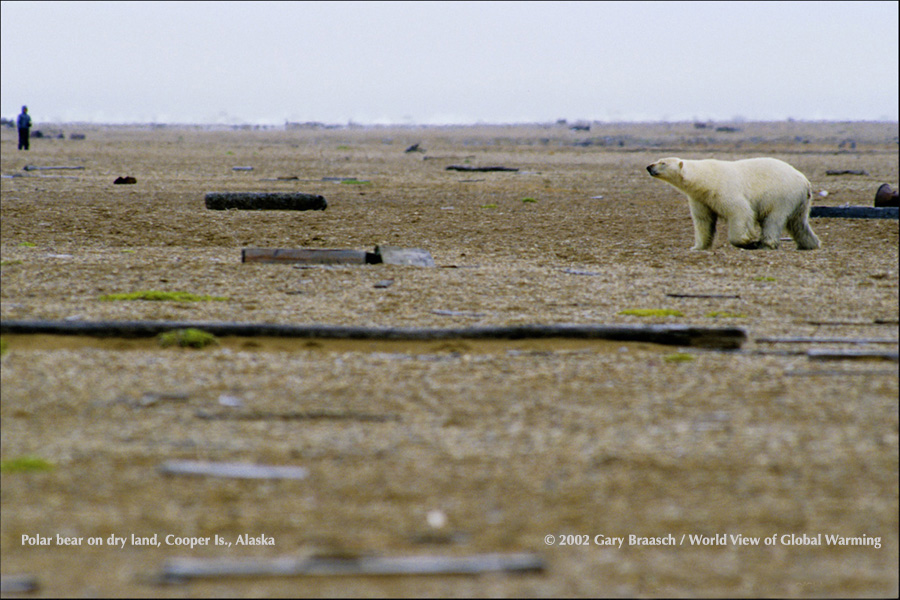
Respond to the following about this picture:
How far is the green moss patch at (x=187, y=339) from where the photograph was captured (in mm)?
7035

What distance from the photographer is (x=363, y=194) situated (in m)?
22.0

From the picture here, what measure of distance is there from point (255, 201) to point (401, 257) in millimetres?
7110

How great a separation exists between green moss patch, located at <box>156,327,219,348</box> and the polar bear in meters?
7.61

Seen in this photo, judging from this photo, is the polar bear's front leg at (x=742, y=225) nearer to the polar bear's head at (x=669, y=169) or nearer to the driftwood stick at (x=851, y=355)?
the polar bear's head at (x=669, y=169)

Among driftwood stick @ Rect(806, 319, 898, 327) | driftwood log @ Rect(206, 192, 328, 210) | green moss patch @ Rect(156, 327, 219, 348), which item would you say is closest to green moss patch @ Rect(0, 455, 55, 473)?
green moss patch @ Rect(156, 327, 219, 348)

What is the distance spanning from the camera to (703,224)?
43.2ft

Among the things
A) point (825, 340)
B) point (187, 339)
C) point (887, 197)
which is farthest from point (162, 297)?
point (887, 197)

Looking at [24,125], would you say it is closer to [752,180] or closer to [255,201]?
[255,201]

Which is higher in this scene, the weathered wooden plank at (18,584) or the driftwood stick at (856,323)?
the driftwood stick at (856,323)

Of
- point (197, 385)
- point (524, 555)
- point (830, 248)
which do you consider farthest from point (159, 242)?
point (524, 555)

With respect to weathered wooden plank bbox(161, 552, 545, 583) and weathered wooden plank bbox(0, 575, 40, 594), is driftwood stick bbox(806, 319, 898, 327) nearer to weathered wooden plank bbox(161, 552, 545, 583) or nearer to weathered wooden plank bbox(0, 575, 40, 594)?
weathered wooden plank bbox(161, 552, 545, 583)

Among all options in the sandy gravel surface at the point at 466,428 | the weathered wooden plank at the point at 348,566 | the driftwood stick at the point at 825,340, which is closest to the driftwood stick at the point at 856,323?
the sandy gravel surface at the point at 466,428

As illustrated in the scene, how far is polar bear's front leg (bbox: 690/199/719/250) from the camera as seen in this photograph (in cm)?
1313

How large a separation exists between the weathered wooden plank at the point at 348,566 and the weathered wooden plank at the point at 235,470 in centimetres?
82
